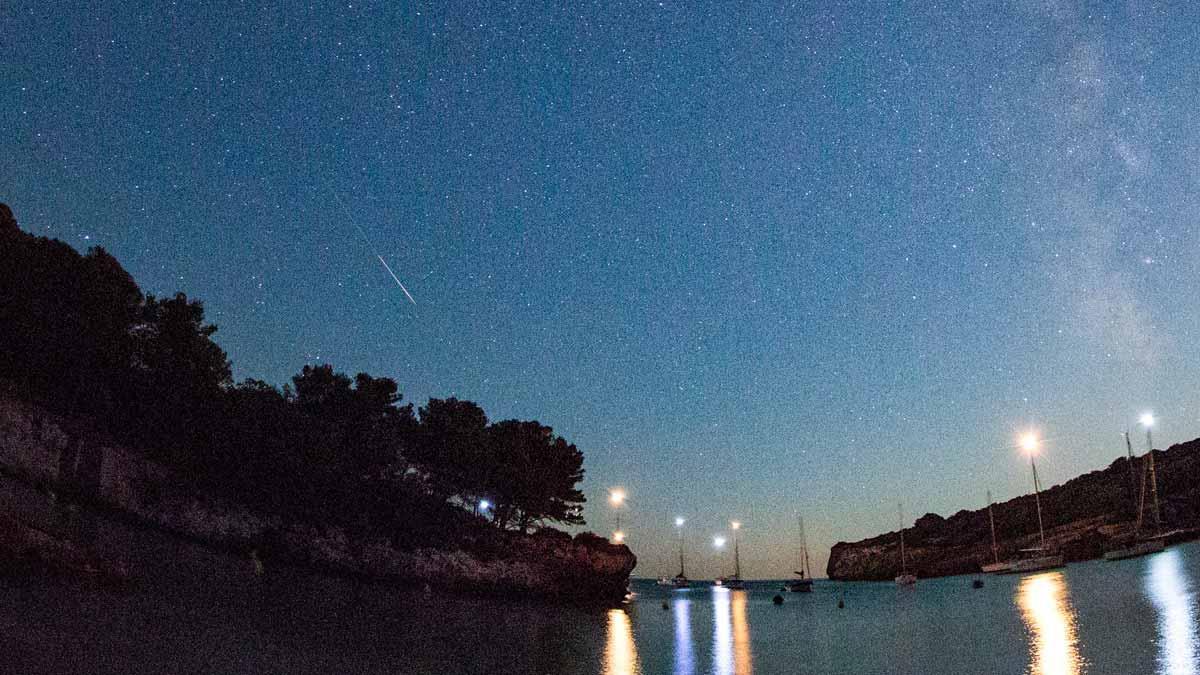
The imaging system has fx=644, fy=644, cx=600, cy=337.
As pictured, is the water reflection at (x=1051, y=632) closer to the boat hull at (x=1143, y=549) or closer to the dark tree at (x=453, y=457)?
the boat hull at (x=1143, y=549)

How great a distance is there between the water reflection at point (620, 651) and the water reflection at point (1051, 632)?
16951mm

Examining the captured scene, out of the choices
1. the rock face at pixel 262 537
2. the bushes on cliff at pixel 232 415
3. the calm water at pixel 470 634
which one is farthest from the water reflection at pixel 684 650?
the bushes on cliff at pixel 232 415

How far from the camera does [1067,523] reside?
13912 centimetres

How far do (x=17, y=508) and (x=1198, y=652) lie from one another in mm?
49760

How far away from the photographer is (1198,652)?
86.5 feet

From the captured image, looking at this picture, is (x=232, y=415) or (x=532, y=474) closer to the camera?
(x=232, y=415)

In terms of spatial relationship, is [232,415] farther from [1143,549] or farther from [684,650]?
Answer: [1143,549]

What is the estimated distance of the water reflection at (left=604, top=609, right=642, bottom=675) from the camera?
93.1 feet

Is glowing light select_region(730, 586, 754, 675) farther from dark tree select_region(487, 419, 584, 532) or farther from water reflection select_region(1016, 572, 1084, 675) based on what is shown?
dark tree select_region(487, 419, 584, 532)

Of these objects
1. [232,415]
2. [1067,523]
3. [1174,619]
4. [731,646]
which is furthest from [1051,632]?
[1067,523]

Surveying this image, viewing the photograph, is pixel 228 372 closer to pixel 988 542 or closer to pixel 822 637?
pixel 822 637

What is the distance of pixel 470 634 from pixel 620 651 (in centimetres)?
803

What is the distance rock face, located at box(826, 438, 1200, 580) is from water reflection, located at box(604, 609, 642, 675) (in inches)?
4321

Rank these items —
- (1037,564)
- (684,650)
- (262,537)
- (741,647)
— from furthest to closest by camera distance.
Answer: (1037,564) < (262,537) < (741,647) < (684,650)
